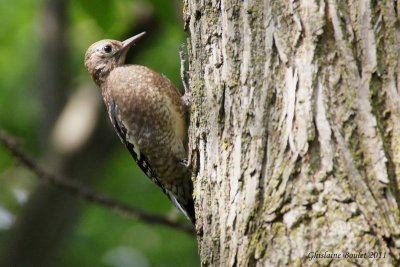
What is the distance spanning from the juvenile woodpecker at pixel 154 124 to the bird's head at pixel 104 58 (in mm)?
206

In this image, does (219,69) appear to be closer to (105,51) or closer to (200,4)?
(200,4)

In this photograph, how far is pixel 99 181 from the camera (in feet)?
28.3

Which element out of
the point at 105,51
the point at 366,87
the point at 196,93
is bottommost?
the point at 105,51

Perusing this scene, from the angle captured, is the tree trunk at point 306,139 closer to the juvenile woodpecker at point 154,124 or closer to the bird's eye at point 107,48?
the juvenile woodpecker at point 154,124

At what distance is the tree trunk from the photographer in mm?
2986

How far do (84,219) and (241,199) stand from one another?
6.53 meters

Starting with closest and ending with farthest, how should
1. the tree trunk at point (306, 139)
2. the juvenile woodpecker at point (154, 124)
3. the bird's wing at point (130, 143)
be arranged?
1. the tree trunk at point (306, 139)
2. the juvenile woodpecker at point (154, 124)
3. the bird's wing at point (130, 143)

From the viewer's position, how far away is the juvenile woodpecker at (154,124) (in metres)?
5.20

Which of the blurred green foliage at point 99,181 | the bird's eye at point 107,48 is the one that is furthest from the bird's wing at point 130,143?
the blurred green foliage at point 99,181

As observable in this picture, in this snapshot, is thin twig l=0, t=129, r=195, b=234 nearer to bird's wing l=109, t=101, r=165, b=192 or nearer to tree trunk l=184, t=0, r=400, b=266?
bird's wing l=109, t=101, r=165, b=192

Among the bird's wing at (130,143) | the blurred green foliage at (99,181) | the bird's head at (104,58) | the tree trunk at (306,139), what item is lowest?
the blurred green foliage at (99,181)

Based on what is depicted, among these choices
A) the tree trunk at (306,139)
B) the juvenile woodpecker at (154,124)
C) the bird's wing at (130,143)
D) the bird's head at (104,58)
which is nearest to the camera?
the tree trunk at (306,139)

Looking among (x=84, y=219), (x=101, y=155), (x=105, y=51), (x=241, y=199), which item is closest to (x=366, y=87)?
(x=241, y=199)

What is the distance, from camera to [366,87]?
310cm
